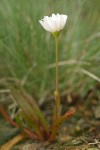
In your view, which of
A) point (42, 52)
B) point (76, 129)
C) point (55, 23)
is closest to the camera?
point (55, 23)

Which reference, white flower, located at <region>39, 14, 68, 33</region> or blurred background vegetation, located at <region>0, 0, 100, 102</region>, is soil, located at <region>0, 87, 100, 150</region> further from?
white flower, located at <region>39, 14, 68, 33</region>

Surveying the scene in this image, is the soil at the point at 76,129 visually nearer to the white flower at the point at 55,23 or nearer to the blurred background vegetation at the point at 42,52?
the blurred background vegetation at the point at 42,52

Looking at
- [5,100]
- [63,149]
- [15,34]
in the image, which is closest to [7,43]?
[15,34]

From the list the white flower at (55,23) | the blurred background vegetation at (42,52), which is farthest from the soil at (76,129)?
the white flower at (55,23)

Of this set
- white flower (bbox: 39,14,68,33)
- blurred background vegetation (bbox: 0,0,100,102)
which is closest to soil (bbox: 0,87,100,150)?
blurred background vegetation (bbox: 0,0,100,102)

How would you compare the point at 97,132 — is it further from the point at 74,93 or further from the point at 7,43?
the point at 7,43

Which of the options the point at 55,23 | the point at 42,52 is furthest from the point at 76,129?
the point at 55,23

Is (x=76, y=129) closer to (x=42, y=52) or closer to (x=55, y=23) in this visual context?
(x=42, y=52)

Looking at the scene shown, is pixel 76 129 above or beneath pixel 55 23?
beneath
